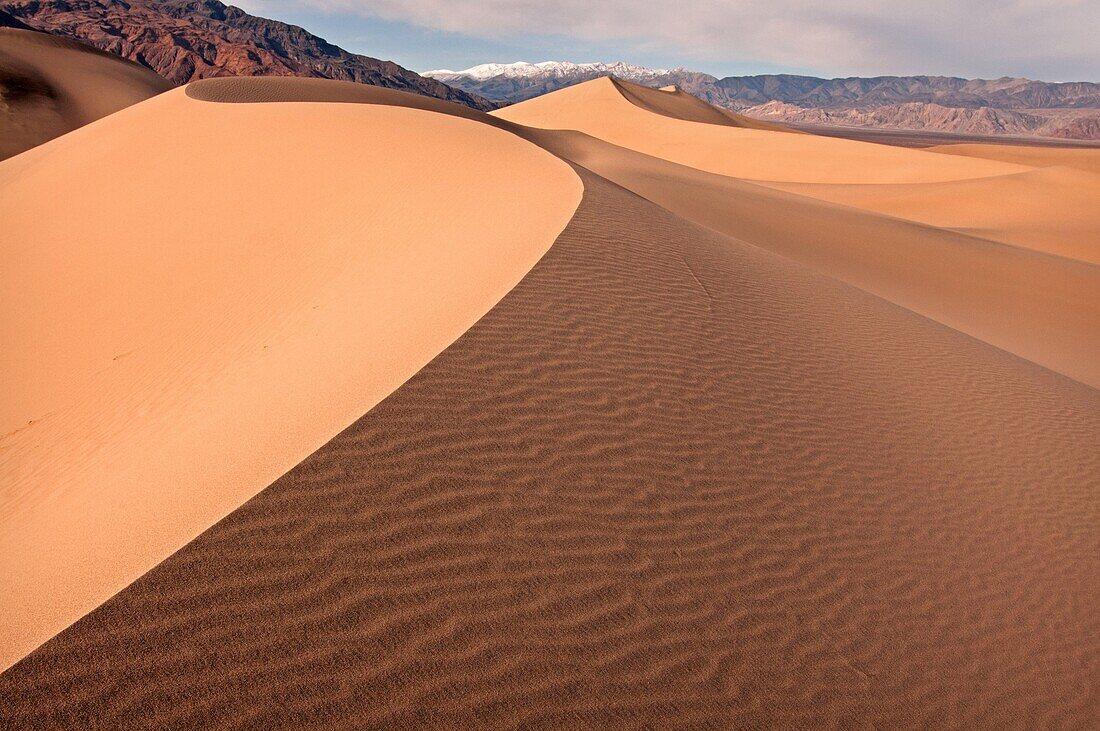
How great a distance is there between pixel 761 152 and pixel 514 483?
41030mm

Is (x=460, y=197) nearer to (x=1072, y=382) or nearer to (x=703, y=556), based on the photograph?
(x=703, y=556)

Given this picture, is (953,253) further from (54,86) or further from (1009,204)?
(54,86)

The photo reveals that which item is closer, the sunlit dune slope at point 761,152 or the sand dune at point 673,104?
the sunlit dune slope at point 761,152

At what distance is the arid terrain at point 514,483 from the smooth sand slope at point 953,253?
6.47ft

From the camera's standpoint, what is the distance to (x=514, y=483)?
11.9 ft

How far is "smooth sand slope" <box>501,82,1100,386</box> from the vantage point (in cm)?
1206

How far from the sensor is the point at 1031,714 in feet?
11.2

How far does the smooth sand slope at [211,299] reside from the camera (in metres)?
3.43

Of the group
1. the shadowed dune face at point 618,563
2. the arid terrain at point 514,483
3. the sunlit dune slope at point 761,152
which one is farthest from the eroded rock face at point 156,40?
the shadowed dune face at point 618,563

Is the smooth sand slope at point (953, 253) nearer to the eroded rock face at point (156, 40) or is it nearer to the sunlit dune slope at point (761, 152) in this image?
the sunlit dune slope at point (761, 152)

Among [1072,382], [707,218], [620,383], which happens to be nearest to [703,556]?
[620,383]

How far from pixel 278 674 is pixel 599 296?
3973mm

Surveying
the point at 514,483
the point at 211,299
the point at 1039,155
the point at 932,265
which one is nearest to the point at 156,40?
the point at 1039,155

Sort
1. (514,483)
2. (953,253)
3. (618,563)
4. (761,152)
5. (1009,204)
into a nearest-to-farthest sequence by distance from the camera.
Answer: (618,563) → (514,483) → (953,253) → (1009,204) → (761,152)
